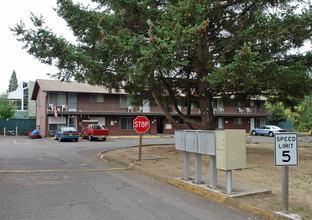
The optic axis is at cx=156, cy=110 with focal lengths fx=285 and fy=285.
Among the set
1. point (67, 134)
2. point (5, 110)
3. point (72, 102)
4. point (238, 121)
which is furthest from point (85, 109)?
point (238, 121)

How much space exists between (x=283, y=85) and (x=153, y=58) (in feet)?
18.7

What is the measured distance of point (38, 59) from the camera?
12688mm

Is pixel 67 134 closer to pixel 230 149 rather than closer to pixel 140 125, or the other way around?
pixel 140 125

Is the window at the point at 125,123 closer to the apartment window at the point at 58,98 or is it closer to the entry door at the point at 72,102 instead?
the entry door at the point at 72,102

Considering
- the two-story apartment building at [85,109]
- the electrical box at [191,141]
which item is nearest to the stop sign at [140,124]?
the electrical box at [191,141]

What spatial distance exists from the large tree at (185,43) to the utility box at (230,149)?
377 cm

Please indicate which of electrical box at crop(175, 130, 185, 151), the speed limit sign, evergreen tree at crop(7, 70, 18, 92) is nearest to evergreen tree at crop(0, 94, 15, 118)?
electrical box at crop(175, 130, 185, 151)

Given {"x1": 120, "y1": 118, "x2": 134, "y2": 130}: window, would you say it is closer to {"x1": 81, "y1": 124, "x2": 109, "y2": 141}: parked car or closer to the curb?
{"x1": 81, "y1": 124, "x2": 109, "y2": 141}: parked car

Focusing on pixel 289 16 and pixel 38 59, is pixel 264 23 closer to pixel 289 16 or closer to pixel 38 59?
pixel 289 16

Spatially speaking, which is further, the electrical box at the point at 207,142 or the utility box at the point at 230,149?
the electrical box at the point at 207,142

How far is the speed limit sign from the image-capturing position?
16.5ft

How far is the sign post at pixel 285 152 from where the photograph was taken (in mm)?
5039

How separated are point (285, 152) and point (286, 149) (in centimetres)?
6

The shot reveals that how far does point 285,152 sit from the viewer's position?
5.07 metres
